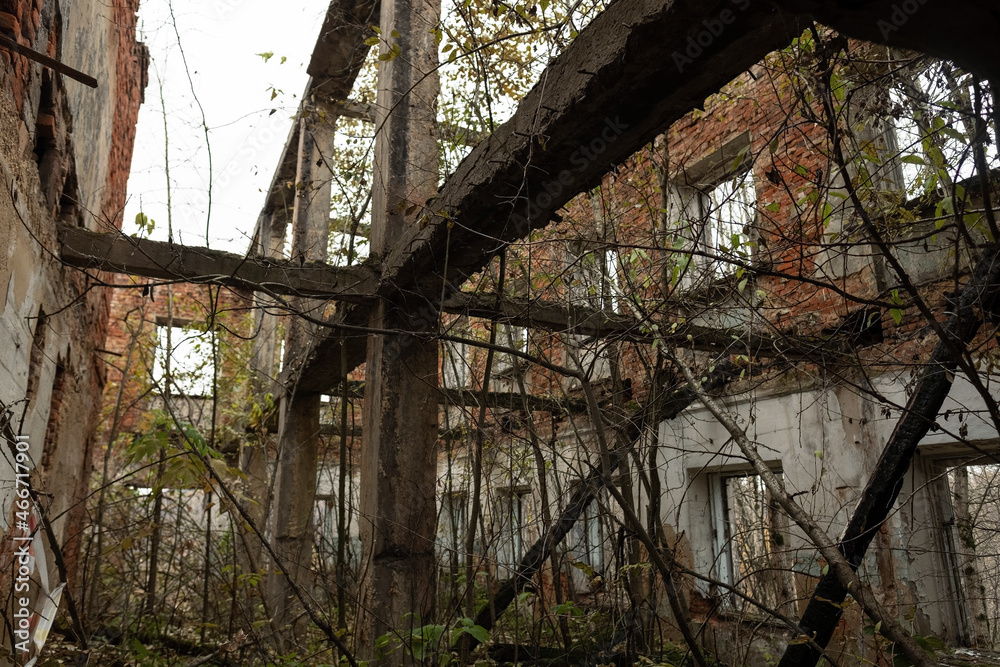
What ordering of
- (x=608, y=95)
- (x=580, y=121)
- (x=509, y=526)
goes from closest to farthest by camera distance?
(x=608, y=95) < (x=580, y=121) < (x=509, y=526)

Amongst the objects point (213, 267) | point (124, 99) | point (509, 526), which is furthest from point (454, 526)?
point (124, 99)

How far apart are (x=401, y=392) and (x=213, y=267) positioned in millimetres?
1352

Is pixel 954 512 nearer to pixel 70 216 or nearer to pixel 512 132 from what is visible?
pixel 512 132

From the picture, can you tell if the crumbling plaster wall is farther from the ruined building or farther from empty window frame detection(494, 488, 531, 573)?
empty window frame detection(494, 488, 531, 573)

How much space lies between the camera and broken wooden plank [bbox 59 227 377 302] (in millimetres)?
4168

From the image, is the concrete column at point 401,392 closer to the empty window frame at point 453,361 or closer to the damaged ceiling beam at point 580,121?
the empty window frame at point 453,361

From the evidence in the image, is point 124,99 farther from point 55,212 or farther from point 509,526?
point 509,526

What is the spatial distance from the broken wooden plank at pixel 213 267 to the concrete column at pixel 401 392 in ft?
0.94

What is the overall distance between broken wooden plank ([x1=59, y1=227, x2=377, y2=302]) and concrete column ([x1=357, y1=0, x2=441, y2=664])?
0.94 feet

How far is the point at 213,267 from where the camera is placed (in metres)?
4.25

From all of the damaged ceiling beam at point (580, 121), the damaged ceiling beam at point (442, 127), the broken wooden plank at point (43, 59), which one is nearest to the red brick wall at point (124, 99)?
the damaged ceiling beam at point (442, 127)

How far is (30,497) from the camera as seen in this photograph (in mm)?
3766

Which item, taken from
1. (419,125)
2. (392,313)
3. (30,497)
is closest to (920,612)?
(392,313)

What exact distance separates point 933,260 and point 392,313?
428cm
